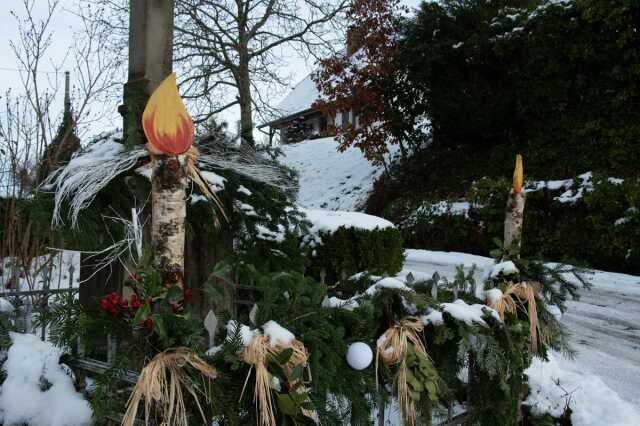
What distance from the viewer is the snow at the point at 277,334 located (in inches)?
57.8

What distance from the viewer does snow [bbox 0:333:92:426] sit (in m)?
1.67

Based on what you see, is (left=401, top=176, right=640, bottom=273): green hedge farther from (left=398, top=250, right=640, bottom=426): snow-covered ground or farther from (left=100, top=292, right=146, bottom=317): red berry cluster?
(left=100, top=292, right=146, bottom=317): red berry cluster

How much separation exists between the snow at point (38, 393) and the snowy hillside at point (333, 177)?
12632 millimetres

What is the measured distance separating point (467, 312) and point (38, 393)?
175 cm

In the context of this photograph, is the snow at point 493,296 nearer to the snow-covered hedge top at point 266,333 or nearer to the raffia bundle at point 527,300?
the raffia bundle at point 527,300

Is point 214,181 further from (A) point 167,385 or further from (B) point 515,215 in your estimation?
(B) point 515,215

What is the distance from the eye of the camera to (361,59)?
47.1 feet

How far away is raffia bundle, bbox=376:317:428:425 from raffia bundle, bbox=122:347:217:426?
2.59ft

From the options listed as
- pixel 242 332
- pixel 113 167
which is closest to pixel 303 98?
pixel 113 167

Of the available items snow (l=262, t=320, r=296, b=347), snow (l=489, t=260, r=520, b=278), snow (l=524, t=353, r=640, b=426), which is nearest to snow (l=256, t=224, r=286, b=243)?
snow (l=489, t=260, r=520, b=278)

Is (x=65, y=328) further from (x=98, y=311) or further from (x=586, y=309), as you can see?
(x=586, y=309)

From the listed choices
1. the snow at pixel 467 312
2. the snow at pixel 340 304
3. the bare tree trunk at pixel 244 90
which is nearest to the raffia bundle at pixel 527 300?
the snow at pixel 467 312

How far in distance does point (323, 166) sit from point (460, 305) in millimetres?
18347

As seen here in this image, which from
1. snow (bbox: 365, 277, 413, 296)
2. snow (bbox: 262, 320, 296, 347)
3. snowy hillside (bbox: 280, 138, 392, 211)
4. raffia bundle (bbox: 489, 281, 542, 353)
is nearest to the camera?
snow (bbox: 262, 320, 296, 347)
